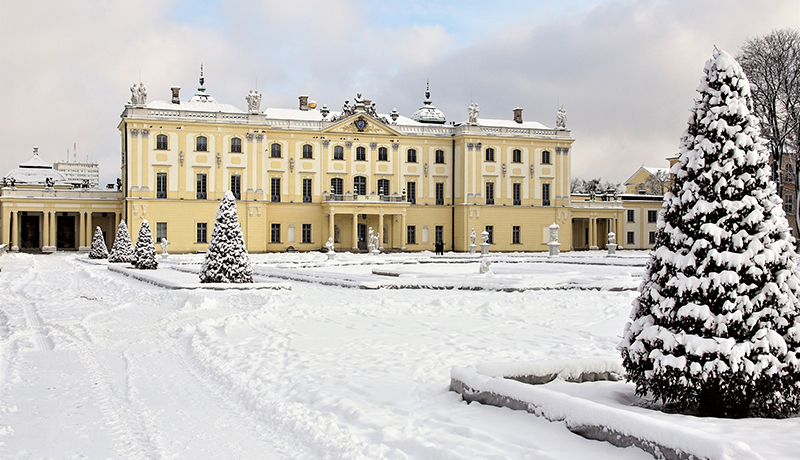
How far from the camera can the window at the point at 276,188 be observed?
5041 cm

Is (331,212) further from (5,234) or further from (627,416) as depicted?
(627,416)

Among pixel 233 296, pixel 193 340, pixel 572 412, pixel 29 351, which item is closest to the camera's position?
pixel 572 412

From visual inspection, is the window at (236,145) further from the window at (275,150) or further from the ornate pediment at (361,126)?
the ornate pediment at (361,126)

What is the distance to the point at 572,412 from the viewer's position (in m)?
5.47

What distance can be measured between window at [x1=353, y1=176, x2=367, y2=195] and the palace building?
71 mm

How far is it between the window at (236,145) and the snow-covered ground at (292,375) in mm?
32616

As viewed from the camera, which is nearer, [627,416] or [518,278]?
[627,416]

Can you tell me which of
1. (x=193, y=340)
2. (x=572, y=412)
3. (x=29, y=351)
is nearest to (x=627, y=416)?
(x=572, y=412)

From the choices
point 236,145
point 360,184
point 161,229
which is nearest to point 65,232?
point 161,229

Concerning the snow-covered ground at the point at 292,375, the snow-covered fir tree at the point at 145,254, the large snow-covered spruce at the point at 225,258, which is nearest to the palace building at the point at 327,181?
the snow-covered fir tree at the point at 145,254

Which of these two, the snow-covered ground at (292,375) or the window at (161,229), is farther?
the window at (161,229)

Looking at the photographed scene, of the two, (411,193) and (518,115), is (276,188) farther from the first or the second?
(518,115)

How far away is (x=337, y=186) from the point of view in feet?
170

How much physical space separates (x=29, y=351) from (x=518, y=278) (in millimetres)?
13406
